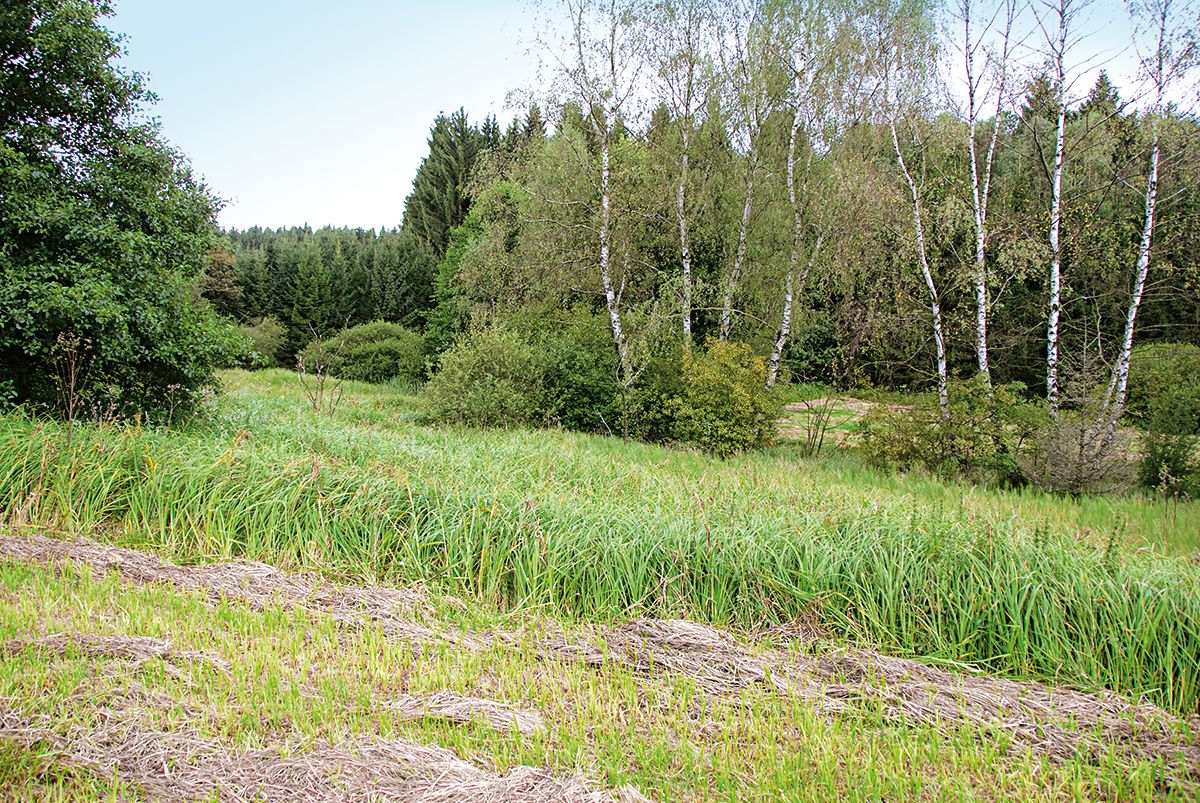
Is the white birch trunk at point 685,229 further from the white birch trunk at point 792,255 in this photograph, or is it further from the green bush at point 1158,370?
the green bush at point 1158,370

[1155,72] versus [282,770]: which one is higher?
[1155,72]

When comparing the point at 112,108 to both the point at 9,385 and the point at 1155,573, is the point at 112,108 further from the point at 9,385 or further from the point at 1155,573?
the point at 1155,573

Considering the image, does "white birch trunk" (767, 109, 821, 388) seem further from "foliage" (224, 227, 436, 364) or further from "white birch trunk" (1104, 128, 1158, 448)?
"foliage" (224, 227, 436, 364)

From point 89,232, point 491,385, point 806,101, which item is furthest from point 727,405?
point 89,232

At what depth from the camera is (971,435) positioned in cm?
1058

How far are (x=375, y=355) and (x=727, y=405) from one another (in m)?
18.8

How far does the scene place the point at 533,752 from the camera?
109 inches

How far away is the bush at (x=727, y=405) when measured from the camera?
43.0 feet

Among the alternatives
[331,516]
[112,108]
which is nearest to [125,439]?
[331,516]

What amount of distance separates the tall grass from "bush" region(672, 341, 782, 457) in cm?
584

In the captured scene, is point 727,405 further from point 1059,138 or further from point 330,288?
point 330,288

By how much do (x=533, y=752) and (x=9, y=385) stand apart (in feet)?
28.1

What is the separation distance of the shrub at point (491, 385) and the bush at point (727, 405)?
3.59 meters

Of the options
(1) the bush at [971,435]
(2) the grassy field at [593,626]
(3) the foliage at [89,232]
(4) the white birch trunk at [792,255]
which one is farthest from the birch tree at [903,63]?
(3) the foliage at [89,232]
